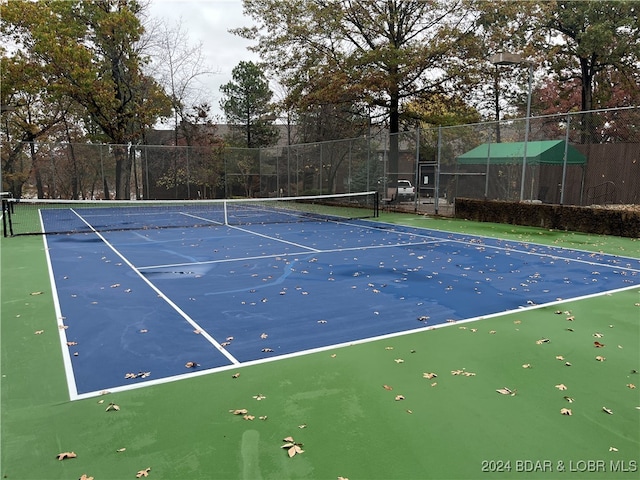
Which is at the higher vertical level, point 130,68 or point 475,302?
point 130,68

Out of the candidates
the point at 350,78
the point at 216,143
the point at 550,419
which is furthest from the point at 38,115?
the point at 550,419

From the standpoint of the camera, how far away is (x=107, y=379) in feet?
13.1

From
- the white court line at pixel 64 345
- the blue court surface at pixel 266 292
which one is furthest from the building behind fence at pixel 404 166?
the white court line at pixel 64 345

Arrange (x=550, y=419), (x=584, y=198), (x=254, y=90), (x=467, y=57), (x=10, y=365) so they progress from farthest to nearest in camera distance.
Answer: (x=254, y=90)
(x=467, y=57)
(x=584, y=198)
(x=10, y=365)
(x=550, y=419)

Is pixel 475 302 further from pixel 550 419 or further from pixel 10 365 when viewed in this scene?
pixel 10 365

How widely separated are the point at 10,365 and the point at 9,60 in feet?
86.1

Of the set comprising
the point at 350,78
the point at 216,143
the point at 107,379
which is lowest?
the point at 107,379

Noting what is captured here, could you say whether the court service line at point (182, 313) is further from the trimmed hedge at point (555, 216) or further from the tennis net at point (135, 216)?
the trimmed hedge at point (555, 216)

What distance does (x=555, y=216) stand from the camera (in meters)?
14.2

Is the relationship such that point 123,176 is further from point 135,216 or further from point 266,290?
point 266,290

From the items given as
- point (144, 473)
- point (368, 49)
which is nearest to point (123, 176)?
point (368, 49)

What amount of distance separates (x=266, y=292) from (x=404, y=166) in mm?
15841

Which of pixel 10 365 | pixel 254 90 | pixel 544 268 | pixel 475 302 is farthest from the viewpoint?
pixel 254 90

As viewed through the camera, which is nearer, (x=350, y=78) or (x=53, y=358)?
(x=53, y=358)
